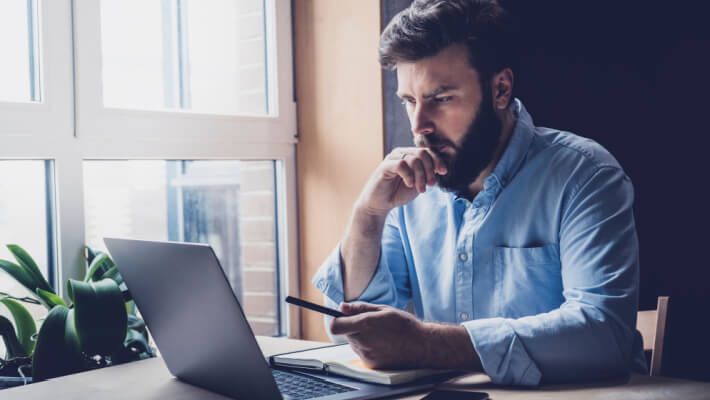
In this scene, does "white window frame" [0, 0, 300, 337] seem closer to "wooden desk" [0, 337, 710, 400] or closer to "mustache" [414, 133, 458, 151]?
"wooden desk" [0, 337, 710, 400]

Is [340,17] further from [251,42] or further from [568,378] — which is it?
[568,378]

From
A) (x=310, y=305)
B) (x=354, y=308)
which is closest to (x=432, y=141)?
(x=354, y=308)

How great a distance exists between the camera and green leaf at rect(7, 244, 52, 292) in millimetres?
1721

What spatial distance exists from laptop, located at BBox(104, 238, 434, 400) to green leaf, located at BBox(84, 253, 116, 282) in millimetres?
559

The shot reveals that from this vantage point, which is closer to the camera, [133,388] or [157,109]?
[133,388]

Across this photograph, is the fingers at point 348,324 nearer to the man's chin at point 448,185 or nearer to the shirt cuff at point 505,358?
the shirt cuff at point 505,358

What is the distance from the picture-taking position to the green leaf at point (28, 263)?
5.65 feet

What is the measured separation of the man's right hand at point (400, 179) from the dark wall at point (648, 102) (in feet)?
2.36

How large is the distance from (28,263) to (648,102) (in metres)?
1.87

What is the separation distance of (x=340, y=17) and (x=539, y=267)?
47.7 inches

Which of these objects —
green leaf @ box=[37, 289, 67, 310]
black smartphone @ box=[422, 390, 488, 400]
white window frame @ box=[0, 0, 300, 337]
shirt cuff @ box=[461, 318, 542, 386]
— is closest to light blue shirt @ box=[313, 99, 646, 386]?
shirt cuff @ box=[461, 318, 542, 386]

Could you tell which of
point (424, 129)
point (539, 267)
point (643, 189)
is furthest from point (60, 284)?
point (643, 189)

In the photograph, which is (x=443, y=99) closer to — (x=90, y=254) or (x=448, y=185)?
(x=448, y=185)

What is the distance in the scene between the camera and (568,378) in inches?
48.4
